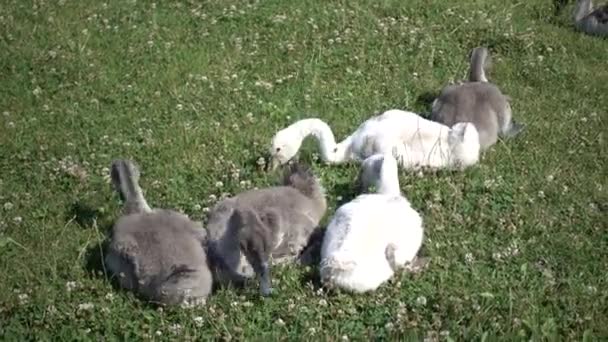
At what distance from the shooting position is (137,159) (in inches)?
365

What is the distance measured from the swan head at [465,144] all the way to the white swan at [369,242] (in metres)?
1.21

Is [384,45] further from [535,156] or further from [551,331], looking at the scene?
[551,331]

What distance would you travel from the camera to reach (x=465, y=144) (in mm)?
8852

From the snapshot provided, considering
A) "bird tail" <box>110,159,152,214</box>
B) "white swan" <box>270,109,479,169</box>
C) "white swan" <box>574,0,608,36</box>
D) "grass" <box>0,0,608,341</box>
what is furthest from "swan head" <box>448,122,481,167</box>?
"white swan" <box>574,0,608,36</box>

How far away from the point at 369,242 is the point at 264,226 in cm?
82

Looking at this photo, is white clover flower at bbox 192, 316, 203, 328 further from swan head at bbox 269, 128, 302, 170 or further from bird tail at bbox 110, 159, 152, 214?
swan head at bbox 269, 128, 302, 170

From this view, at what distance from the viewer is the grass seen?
22.6ft

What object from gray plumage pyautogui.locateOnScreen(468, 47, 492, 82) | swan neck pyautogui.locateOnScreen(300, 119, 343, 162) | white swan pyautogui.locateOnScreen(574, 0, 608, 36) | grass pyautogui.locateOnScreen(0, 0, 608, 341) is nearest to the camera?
grass pyautogui.locateOnScreen(0, 0, 608, 341)

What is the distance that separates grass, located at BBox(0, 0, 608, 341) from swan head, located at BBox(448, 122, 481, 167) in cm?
21

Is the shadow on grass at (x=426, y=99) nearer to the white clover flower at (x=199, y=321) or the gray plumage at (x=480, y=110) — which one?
the gray plumage at (x=480, y=110)

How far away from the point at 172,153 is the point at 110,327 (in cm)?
283

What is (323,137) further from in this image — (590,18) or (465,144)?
(590,18)

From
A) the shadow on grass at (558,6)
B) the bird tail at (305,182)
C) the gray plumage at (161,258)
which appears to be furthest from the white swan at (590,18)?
the gray plumage at (161,258)

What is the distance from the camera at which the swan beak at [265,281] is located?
6.89 m
